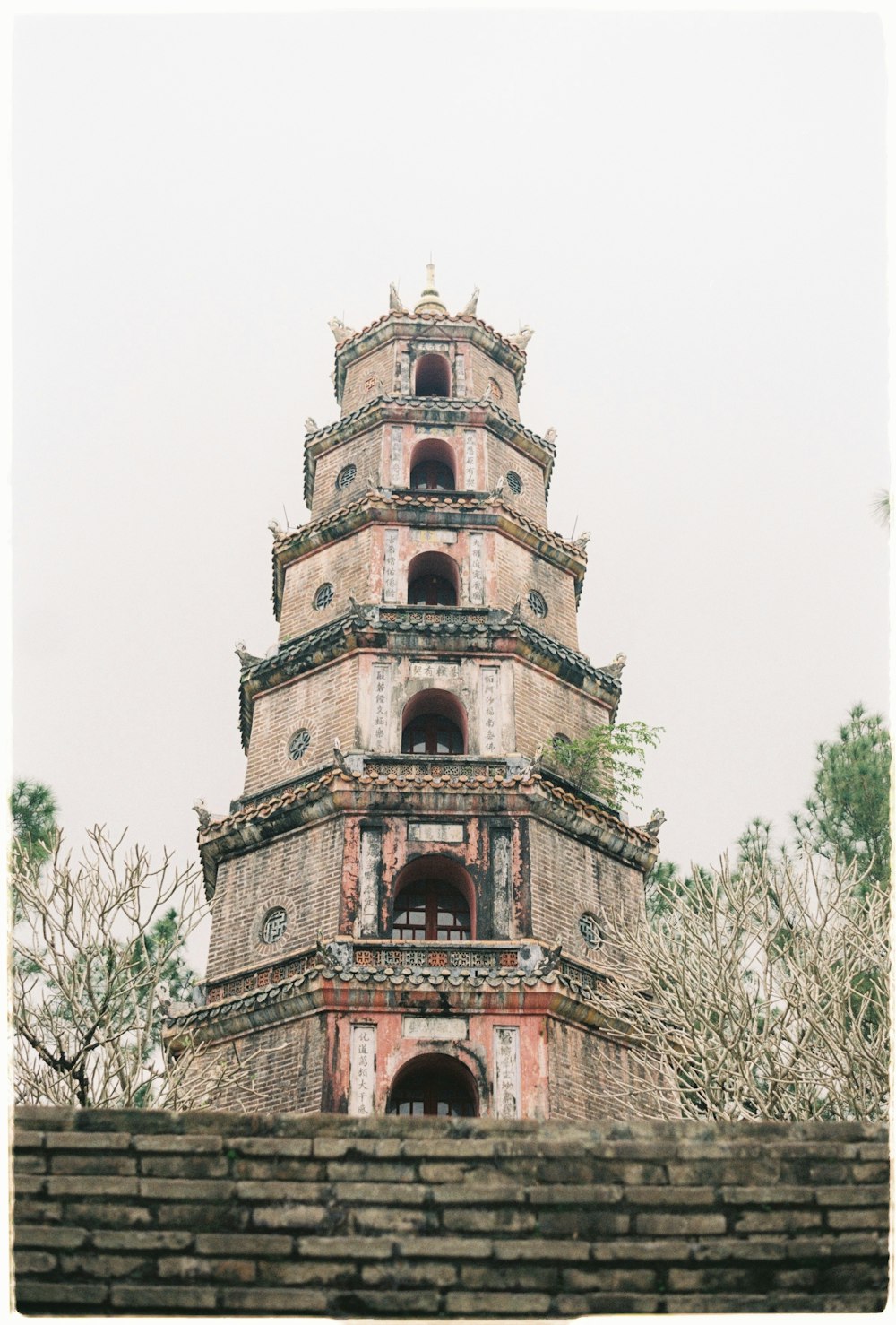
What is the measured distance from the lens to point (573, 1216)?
7.48 meters

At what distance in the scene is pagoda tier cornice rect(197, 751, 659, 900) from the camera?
66.6 feet

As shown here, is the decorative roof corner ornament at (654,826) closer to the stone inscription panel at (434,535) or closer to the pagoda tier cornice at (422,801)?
the pagoda tier cornice at (422,801)

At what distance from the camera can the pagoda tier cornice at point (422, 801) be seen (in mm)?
20312

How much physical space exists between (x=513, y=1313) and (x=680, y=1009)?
1043 centimetres

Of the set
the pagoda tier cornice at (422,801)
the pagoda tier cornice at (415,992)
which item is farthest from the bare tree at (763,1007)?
the pagoda tier cornice at (422,801)

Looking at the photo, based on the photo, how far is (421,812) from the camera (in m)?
20.3

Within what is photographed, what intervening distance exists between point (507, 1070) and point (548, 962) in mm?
1350

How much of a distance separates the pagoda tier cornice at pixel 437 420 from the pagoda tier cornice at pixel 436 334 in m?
1.59

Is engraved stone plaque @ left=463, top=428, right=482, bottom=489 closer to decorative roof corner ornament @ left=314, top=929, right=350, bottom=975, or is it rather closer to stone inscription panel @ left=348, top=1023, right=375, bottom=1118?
decorative roof corner ornament @ left=314, top=929, right=350, bottom=975

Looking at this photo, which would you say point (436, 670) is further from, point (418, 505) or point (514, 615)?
point (418, 505)

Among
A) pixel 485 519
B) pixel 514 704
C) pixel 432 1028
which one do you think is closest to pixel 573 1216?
pixel 432 1028

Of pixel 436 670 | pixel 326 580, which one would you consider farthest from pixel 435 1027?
pixel 326 580

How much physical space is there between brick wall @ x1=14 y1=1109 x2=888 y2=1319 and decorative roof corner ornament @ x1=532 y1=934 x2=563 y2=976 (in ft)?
36.2

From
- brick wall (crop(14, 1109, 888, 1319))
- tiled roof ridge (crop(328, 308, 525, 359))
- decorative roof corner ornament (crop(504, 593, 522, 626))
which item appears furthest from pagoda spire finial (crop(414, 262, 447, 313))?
brick wall (crop(14, 1109, 888, 1319))
